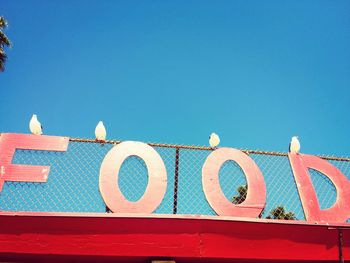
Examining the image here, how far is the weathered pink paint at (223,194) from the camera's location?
14.8ft

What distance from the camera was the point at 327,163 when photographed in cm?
→ 549

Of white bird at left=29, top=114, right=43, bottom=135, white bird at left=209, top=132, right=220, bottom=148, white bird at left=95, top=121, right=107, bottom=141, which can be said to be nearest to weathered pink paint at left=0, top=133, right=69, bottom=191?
white bird at left=29, top=114, right=43, bottom=135

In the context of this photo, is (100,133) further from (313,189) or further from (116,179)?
(313,189)

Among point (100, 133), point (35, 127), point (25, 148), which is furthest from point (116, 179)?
point (35, 127)

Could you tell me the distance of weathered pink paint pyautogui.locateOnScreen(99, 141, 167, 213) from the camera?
4312 mm

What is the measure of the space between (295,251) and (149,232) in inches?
76.3

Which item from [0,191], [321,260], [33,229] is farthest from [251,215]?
[0,191]

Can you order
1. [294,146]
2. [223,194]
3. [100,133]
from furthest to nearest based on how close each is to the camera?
1. [294,146]
2. [100,133]
3. [223,194]

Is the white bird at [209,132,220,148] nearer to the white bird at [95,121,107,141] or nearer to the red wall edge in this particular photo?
the red wall edge

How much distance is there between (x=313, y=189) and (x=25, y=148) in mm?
4399

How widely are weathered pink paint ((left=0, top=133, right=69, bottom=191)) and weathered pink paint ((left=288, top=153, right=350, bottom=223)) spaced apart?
3642mm

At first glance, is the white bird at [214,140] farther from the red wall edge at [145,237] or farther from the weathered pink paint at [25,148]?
the weathered pink paint at [25,148]

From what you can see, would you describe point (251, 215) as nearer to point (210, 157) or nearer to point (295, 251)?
point (295, 251)

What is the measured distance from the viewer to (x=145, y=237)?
3973mm
